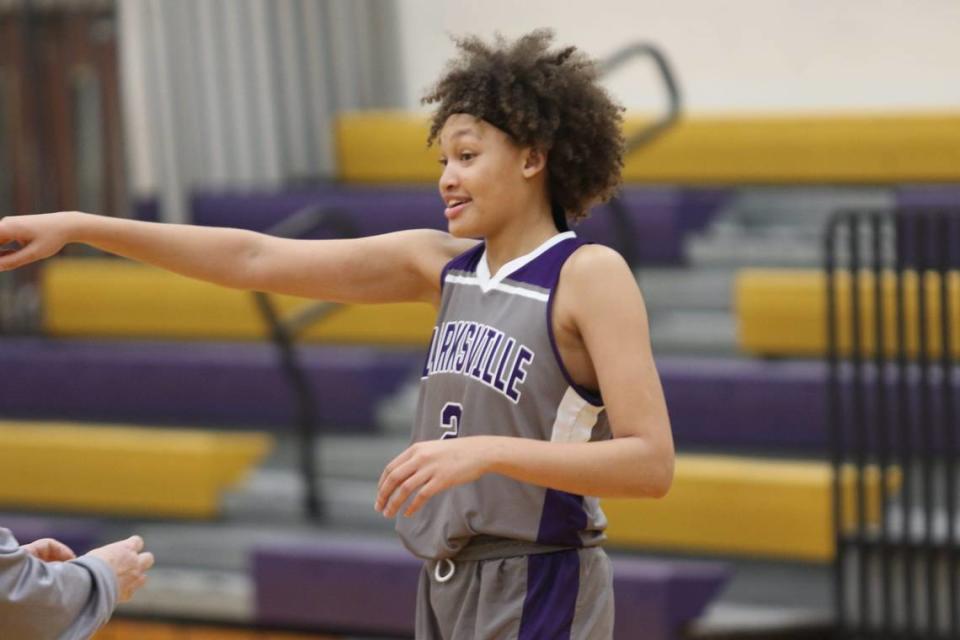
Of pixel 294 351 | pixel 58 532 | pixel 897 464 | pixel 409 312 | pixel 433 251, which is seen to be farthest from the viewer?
pixel 409 312

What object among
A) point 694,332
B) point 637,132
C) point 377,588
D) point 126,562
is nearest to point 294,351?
point 377,588

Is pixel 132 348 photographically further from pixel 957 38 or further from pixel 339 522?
pixel 957 38

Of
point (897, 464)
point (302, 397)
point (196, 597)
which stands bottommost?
point (196, 597)

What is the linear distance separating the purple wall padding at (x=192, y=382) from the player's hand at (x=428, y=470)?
389cm

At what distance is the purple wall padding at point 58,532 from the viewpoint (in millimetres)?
5098

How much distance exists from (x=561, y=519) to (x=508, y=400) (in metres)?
0.18

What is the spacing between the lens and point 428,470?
196 cm

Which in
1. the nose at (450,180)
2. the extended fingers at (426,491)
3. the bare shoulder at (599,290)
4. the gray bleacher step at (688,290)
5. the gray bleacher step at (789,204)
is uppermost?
the nose at (450,180)

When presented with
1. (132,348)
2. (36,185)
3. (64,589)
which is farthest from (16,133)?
(64,589)

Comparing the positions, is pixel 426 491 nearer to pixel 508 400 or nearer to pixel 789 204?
pixel 508 400

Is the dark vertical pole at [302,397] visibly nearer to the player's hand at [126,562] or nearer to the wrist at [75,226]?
the wrist at [75,226]

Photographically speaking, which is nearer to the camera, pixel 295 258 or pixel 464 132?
pixel 464 132

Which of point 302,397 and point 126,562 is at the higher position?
point 126,562

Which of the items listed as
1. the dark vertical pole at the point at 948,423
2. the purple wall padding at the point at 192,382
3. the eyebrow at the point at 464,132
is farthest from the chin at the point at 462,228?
the purple wall padding at the point at 192,382
